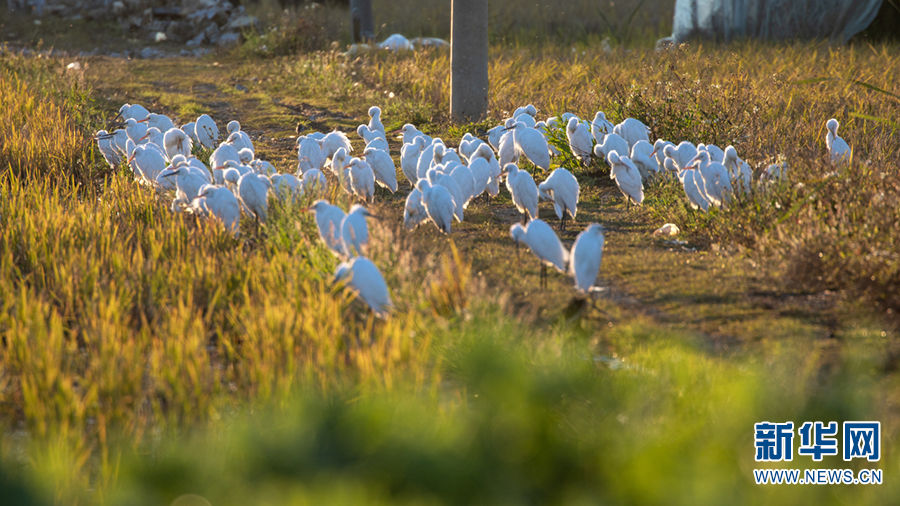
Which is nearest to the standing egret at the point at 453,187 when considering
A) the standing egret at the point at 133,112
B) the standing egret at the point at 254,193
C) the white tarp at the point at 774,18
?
the standing egret at the point at 254,193

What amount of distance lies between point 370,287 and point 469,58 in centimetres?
649

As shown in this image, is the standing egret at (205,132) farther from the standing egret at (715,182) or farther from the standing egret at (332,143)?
the standing egret at (715,182)

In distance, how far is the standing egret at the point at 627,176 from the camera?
641 cm

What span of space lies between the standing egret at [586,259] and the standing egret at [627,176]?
2.12 metres

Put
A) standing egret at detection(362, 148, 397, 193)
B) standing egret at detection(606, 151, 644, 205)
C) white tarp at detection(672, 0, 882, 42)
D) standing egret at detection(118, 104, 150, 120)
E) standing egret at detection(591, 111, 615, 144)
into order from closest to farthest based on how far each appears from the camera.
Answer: standing egret at detection(606, 151, 644, 205), standing egret at detection(362, 148, 397, 193), standing egret at detection(591, 111, 615, 144), standing egret at detection(118, 104, 150, 120), white tarp at detection(672, 0, 882, 42)

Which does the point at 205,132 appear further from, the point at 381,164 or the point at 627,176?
the point at 627,176

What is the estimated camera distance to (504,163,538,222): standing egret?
19.6 feet

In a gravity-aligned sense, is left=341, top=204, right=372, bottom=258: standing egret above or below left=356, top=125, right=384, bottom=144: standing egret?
below

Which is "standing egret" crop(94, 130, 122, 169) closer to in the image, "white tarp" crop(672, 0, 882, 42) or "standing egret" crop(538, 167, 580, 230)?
"standing egret" crop(538, 167, 580, 230)

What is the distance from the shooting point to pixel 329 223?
4965mm

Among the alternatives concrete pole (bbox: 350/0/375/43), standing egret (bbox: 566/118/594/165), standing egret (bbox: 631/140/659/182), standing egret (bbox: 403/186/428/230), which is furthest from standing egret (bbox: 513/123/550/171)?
concrete pole (bbox: 350/0/375/43)

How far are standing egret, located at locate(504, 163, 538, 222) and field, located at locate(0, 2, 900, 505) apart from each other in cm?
31

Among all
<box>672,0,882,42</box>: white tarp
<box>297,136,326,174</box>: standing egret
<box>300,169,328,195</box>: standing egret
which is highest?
<box>672,0,882,42</box>: white tarp

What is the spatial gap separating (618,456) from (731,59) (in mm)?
9551
